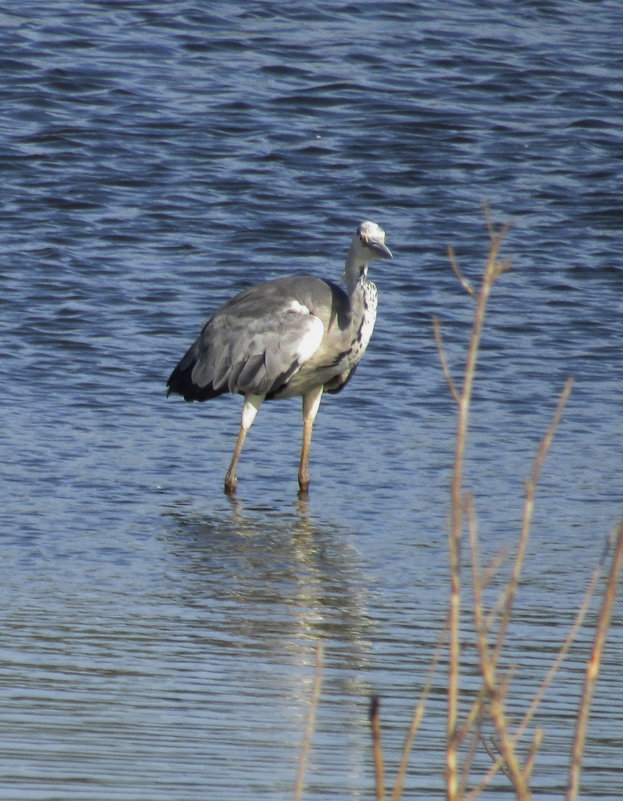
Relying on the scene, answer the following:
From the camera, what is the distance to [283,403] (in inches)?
383

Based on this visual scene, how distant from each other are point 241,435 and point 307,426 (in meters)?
0.38

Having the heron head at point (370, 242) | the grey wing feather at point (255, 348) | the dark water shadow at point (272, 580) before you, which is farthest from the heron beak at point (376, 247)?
the dark water shadow at point (272, 580)

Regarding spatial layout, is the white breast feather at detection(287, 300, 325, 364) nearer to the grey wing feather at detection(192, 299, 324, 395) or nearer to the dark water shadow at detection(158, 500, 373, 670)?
the grey wing feather at detection(192, 299, 324, 395)

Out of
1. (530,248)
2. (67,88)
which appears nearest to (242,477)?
(530,248)

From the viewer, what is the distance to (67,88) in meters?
16.5

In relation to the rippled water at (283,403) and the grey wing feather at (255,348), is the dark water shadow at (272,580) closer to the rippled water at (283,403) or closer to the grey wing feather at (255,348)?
the rippled water at (283,403)

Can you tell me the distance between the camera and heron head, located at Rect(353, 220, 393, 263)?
26.8 ft

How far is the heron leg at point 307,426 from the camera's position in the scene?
7.80 meters

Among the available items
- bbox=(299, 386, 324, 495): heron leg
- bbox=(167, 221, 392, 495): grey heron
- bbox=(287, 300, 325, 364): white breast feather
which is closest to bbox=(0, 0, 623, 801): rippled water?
bbox=(299, 386, 324, 495): heron leg

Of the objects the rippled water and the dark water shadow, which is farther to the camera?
the dark water shadow

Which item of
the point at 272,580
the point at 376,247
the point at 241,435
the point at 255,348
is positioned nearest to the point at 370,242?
the point at 376,247

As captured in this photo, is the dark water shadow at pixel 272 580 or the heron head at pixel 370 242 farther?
the heron head at pixel 370 242

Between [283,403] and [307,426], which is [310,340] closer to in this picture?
[307,426]

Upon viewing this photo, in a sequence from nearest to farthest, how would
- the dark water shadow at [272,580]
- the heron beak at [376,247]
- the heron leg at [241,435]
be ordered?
the dark water shadow at [272,580], the heron leg at [241,435], the heron beak at [376,247]
